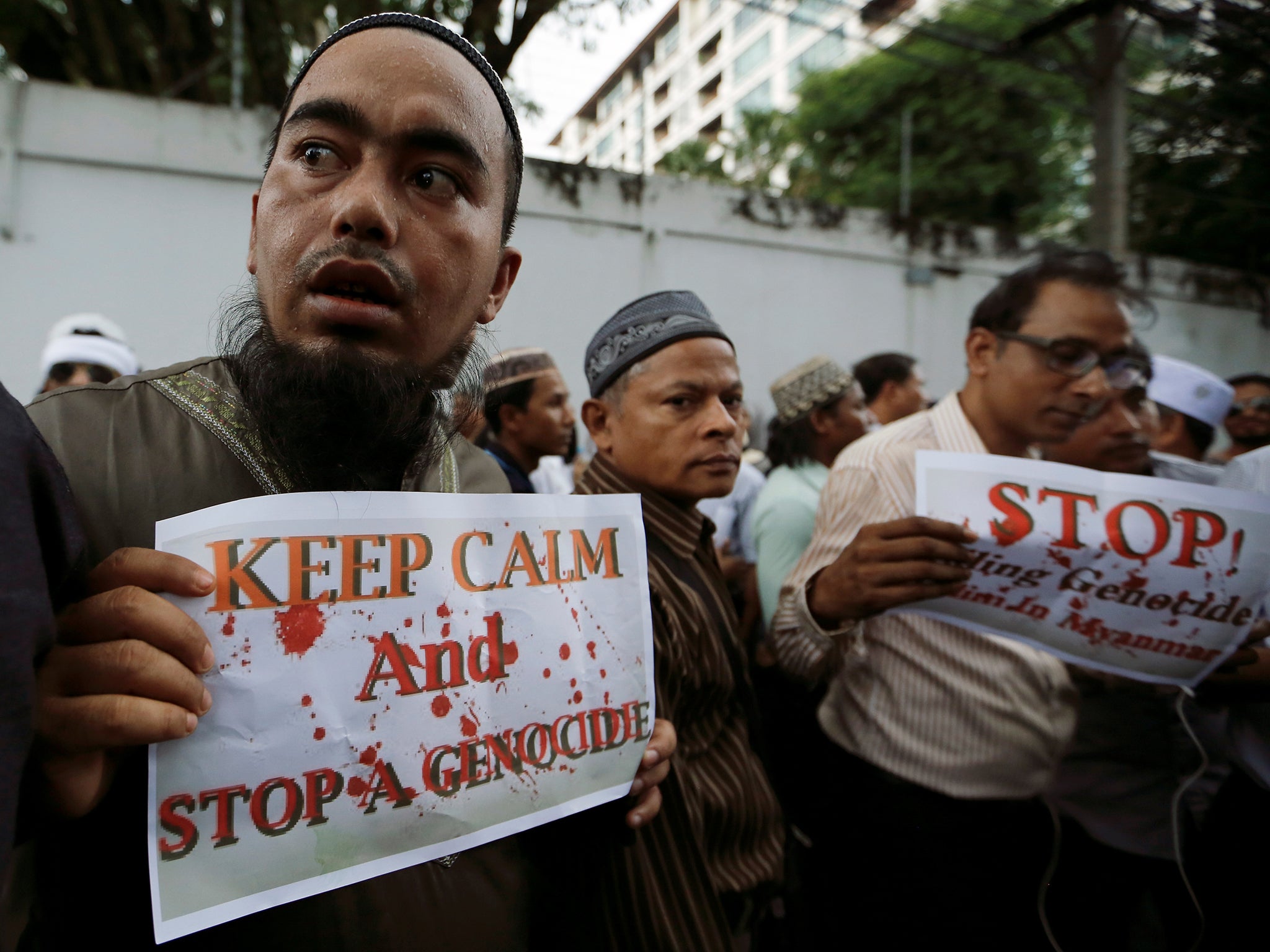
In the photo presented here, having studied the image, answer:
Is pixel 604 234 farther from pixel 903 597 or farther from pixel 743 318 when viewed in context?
pixel 903 597

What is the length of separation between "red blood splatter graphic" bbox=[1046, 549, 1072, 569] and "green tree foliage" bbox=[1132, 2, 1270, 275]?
12.9 meters

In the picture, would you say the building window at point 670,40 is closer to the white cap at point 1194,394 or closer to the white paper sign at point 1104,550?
the white cap at point 1194,394

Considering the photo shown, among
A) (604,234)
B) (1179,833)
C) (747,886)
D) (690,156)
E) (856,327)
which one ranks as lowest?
(1179,833)

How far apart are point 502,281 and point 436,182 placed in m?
0.32

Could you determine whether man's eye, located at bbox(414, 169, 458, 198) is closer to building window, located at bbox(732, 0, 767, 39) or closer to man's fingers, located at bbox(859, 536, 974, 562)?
man's fingers, located at bbox(859, 536, 974, 562)

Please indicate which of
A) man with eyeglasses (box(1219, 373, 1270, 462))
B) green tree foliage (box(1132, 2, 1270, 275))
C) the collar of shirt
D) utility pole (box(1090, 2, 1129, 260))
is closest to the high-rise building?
green tree foliage (box(1132, 2, 1270, 275))

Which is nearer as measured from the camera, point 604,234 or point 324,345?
point 324,345

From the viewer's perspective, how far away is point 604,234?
24.9ft

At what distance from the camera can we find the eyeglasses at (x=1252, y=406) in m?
3.84

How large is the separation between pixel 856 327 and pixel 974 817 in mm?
7758

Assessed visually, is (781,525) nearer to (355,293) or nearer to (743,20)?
(355,293)

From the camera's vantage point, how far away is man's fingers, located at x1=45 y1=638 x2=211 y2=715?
664mm

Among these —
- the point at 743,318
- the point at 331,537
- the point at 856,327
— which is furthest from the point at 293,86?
the point at 856,327

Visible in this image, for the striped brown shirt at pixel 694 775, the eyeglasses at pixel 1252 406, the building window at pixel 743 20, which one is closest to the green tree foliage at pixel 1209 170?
the eyeglasses at pixel 1252 406
